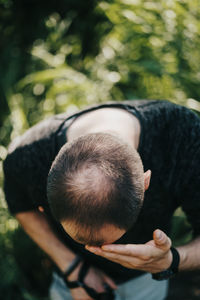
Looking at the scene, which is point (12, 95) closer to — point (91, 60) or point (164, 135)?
point (91, 60)

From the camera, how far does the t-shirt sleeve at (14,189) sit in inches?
52.7

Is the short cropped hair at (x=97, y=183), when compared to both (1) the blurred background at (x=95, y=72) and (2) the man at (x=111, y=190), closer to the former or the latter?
(2) the man at (x=111, y=190)

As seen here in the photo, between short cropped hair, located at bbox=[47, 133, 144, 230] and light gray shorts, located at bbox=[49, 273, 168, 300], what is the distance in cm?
77

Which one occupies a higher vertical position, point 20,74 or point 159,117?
point 159,117

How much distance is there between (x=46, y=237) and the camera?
152 cm

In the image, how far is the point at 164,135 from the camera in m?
1.21

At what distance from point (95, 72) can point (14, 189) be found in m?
1.44

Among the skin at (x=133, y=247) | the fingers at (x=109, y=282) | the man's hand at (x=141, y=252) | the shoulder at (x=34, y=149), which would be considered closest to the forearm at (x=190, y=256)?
the skin at (x=133, y=247)

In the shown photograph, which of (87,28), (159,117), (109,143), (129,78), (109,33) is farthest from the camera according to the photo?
(87,28)

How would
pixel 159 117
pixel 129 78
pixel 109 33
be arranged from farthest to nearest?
pixel 109 33
pixel 129 78
pixel 159 117

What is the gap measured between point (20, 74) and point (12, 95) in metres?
0.39

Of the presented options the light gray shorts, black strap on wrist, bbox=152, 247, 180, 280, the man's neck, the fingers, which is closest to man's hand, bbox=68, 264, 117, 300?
the fingers

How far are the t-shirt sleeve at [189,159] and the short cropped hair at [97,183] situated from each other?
310 millimetres

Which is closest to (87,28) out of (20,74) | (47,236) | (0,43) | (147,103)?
(20,74)
